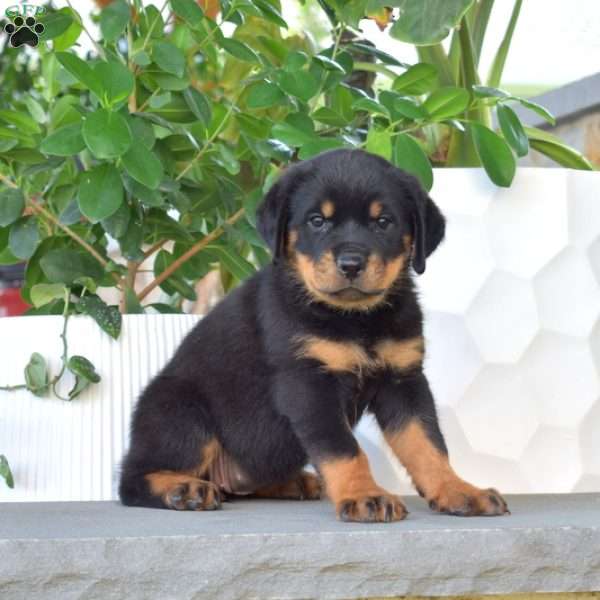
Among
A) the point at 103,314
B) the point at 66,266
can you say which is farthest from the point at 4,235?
the point at 103,314

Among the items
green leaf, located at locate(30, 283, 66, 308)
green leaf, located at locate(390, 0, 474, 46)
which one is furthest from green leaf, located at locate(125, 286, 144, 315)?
green leaf, located at locate(390, 0, 474, 46)

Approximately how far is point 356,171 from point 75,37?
1.08 metres

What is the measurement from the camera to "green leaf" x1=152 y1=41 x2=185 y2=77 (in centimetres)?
265

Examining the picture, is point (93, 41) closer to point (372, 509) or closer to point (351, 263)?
point (351, 263)

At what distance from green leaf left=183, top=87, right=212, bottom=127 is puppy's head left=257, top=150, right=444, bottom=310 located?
0.51 m

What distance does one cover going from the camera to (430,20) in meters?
2.68

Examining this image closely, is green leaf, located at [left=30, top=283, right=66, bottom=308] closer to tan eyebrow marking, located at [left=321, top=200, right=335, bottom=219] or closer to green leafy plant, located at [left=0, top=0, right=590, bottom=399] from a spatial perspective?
green leafy plant, located at [left=0, top=0, right=590, bottom=399]

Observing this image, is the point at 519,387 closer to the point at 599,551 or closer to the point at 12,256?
the point at 599,551

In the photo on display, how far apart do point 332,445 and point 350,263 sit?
337 millimetres

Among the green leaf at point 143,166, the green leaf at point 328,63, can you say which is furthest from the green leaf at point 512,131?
the green leaf at point 143,166

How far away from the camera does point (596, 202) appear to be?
8.78ft

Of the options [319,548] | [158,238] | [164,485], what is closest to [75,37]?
[158,238]

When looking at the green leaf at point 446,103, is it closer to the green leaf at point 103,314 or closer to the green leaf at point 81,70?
the green leaf at point 81,70

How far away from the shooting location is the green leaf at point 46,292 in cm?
276
